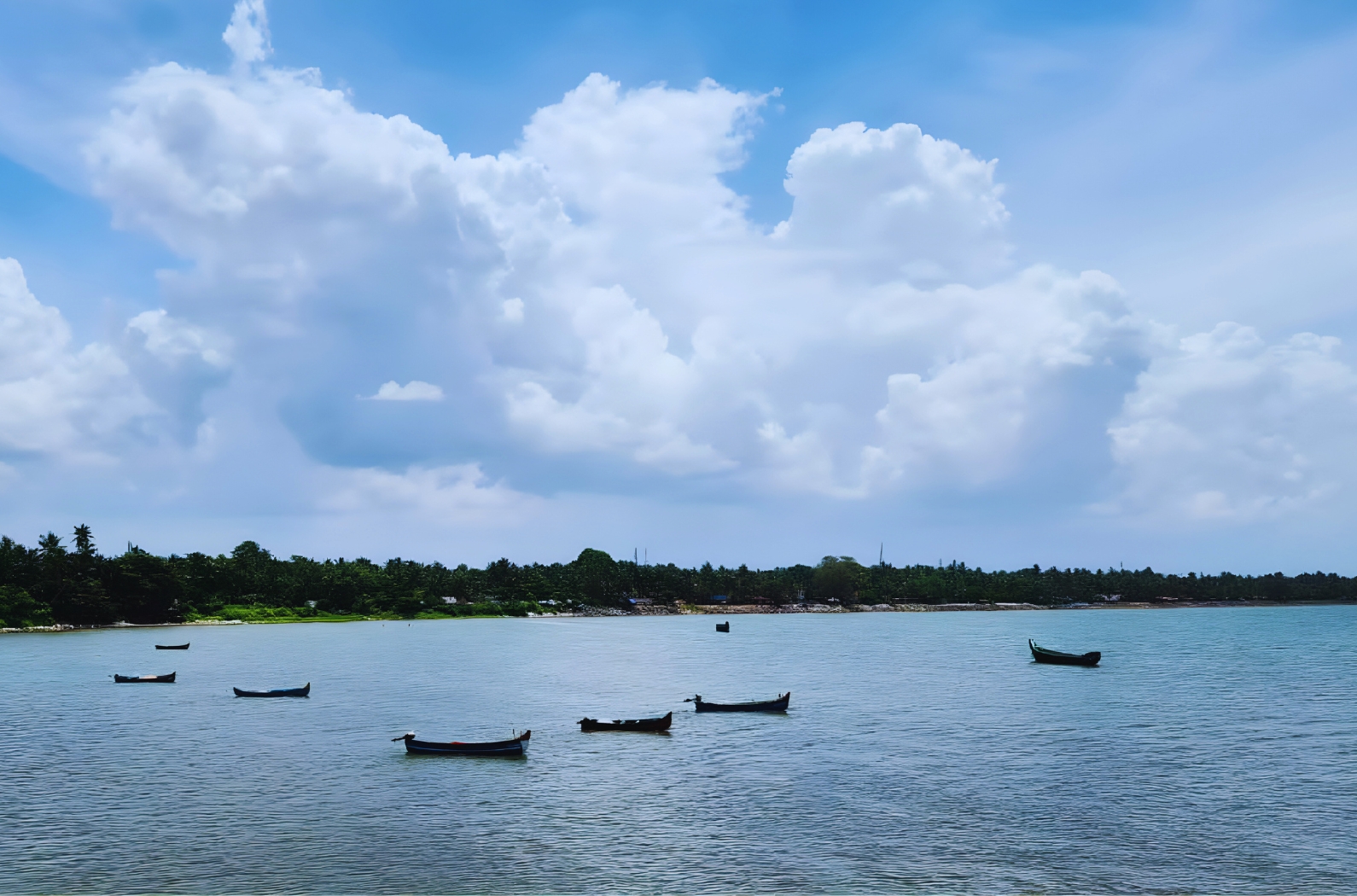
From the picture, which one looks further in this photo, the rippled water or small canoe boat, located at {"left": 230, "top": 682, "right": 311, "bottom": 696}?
small canoe boat, located at {"left": 230, "top": 682, "right": 311, "bottom": 696}

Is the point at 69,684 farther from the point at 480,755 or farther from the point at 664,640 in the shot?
the point at 664,640

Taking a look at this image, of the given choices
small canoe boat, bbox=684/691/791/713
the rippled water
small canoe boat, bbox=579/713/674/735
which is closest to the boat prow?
the rippled water

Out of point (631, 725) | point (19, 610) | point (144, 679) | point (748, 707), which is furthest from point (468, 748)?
point (19, 610)

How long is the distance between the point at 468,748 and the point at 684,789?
15854mm

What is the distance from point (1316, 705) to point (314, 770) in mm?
84814

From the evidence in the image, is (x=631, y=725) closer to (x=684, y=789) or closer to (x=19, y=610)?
(x=684, y=789)

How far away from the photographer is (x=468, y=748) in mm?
58531

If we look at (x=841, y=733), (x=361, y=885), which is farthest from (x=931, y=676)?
(x=361, y=885)

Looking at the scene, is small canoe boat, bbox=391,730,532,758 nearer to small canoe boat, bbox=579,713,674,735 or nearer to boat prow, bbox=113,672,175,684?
small canoe boat, bbox=579,713,674,735

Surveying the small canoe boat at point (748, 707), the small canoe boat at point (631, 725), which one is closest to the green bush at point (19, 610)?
the small canoe boat at point (748, 707)

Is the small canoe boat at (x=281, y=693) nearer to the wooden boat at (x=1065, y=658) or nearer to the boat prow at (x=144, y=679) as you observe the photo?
the boat prow at (x=144, y=679)

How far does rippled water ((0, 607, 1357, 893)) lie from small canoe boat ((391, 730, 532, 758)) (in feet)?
3.45

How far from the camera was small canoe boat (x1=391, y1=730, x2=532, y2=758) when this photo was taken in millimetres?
57625

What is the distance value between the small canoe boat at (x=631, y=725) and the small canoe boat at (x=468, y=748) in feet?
31.3
